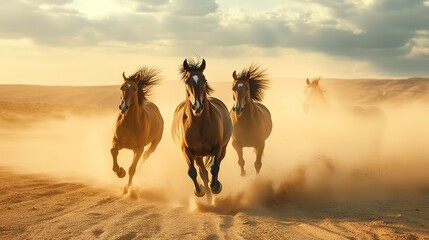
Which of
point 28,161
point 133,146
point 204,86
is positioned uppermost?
point 204,86

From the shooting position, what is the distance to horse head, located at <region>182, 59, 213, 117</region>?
9023mm

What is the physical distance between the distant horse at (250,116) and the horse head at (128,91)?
93.1 inches

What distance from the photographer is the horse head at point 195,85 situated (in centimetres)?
902

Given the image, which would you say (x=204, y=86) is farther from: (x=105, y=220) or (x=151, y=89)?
(x=151, y=89)

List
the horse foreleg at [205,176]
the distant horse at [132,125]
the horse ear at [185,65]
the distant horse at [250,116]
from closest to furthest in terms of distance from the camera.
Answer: the horse ear at [185,65]
the horse foreleg at [205,176]
the distant horse at [132,125]
the distant horse at [250,116]

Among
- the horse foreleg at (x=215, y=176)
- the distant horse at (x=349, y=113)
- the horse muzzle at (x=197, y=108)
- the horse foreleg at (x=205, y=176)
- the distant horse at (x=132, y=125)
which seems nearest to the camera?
the horse muzzle at (x=197, y=108)

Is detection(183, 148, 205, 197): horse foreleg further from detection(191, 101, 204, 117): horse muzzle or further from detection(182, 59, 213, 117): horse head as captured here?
detection(191, 101, 204, 117): horse muzzle

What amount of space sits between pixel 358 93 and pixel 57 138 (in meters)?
61.8

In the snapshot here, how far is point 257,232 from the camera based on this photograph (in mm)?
8047

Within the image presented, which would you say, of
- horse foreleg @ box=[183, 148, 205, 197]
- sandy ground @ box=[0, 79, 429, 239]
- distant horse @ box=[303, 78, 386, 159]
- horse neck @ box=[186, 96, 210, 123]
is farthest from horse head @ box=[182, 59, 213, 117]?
distant horse @ box=[303, 78, 386, 159]

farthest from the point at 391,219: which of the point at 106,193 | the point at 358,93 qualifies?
the point at 358,93

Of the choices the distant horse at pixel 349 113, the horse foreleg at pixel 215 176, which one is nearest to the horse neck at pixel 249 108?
the horse foreleg at pixel 215 176

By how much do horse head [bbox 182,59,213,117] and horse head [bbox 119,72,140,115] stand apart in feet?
6.68

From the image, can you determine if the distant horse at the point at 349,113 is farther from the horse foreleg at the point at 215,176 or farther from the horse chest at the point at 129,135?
the horse foreleg at the point at 215,176
